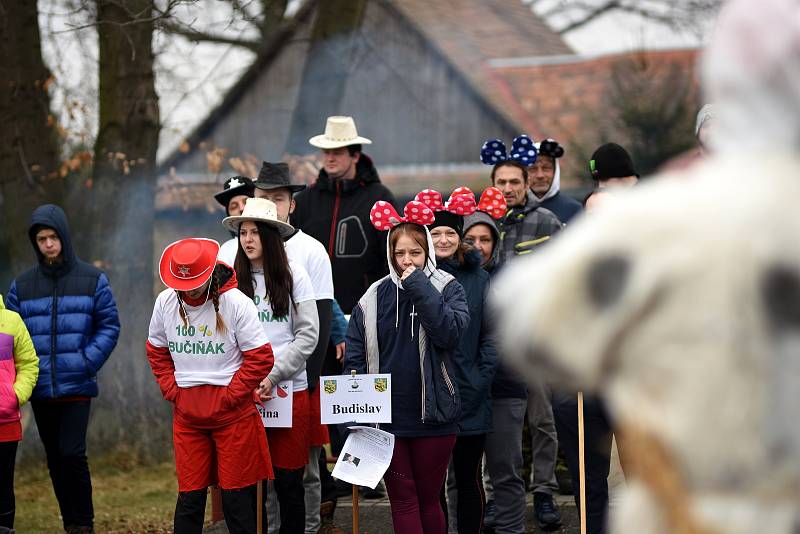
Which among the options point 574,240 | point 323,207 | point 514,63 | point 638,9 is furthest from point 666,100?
point 574,240

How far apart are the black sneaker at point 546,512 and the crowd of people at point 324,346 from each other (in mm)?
13

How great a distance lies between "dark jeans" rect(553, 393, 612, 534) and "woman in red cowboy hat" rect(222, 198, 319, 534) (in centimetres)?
→ 146

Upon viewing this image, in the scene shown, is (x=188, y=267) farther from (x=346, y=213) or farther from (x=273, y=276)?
(x=346, y=213)

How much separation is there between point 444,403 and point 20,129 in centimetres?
641

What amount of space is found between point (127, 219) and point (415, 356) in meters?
5.67

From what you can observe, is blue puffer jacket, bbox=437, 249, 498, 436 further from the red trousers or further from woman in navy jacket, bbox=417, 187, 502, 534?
the red trousers

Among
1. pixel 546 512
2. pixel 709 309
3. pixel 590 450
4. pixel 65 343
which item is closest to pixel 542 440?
pixel 546 512

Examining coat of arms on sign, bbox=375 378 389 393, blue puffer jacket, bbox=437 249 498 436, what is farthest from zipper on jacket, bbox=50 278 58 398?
blue puffer jacket, bbox=437 249 498 436

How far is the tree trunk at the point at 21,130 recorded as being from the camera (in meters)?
10.8

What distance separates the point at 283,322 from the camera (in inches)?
264

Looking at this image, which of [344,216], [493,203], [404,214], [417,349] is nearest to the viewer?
[417,349]

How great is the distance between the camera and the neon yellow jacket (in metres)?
7.01

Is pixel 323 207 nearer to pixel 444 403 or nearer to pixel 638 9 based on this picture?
pixel 444 403

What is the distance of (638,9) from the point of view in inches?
843
